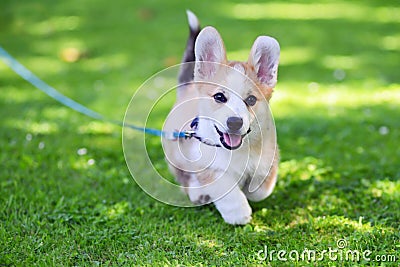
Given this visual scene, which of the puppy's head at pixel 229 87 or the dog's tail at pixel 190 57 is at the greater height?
the puppy's head at pixel 229 87

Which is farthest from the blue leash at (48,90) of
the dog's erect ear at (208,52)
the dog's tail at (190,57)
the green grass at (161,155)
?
the dog's erect ear at (208,52)

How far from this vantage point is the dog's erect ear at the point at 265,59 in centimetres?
302

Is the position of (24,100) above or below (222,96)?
below

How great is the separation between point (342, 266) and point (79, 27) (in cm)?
714

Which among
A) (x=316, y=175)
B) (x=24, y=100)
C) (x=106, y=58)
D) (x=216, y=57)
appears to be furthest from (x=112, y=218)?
(x=106, y=58)

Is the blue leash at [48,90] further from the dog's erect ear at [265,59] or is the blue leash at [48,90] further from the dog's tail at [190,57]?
the dog's erect ear at [265,59]

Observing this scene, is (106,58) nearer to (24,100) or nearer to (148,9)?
(24,100)

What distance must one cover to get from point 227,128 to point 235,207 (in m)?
0.62

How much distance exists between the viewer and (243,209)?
3318 mm

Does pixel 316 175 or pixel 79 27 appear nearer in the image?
pixel 316 175

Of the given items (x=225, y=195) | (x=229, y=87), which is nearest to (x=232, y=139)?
(x=229, y=87)

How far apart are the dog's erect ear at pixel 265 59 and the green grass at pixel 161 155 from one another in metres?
0.88

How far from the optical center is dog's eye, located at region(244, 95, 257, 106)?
2971mm

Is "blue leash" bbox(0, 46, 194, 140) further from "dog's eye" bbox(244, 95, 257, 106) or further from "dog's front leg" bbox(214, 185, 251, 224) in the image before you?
"dog's eye" bbox(244, 95, 257, 106)
